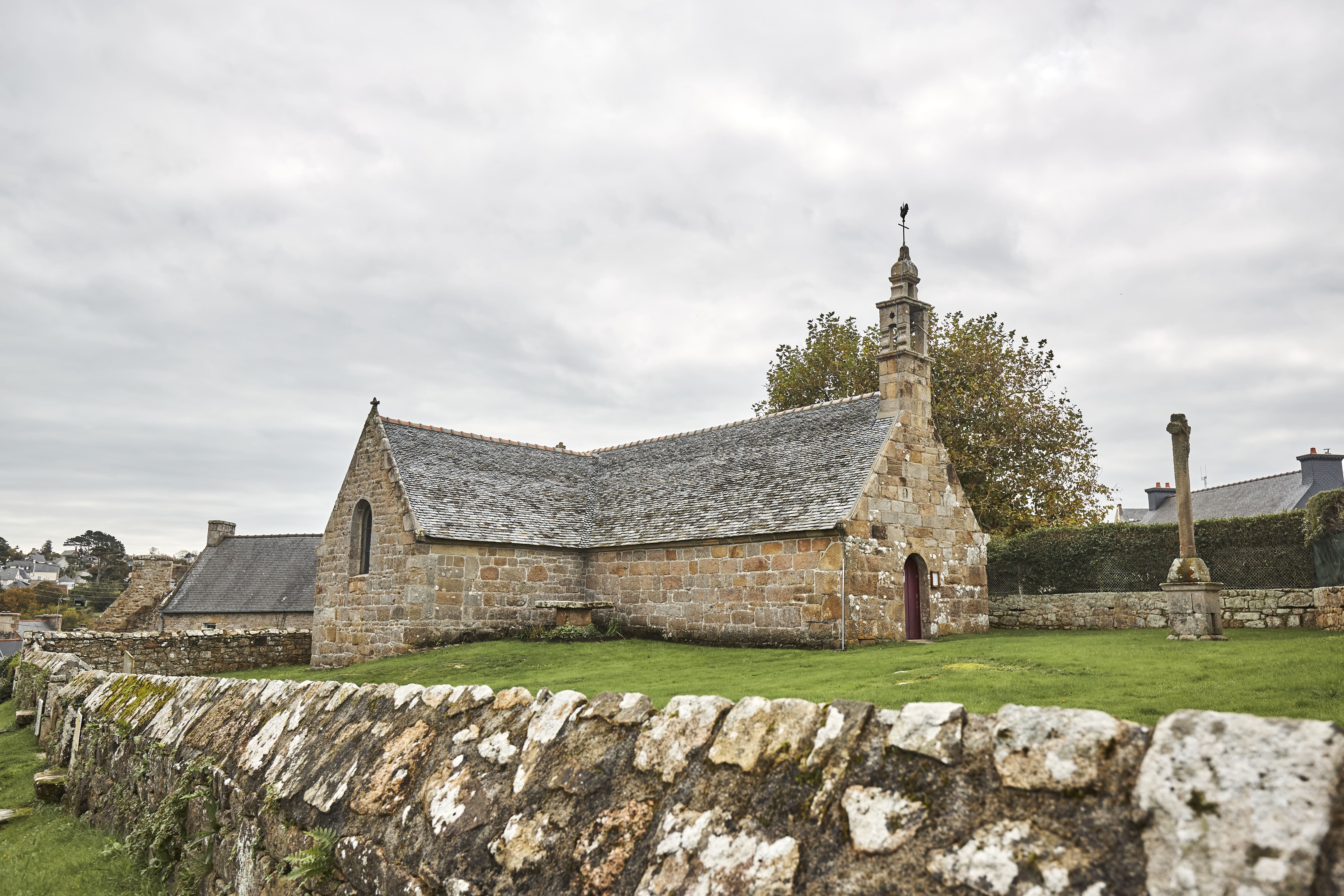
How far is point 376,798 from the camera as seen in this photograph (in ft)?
12.7

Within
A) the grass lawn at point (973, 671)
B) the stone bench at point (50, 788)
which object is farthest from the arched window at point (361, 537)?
the stone bench at point (50, 788)

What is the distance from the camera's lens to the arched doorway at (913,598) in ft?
66.4

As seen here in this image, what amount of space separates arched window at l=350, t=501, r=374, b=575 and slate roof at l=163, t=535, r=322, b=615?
1821 centimetres

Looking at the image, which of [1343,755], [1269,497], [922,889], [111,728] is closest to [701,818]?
[922,889]

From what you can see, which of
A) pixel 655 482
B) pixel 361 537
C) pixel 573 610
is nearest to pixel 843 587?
pixel 573 610

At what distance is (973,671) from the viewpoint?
448 inches

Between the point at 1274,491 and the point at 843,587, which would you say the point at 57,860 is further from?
Answer: the point at 1274,491

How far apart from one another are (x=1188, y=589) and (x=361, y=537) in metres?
19.7

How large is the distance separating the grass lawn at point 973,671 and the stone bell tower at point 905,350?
561 centimetres

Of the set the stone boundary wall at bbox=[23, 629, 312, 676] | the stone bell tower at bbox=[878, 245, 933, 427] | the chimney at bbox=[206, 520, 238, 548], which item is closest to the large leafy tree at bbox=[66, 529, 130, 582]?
the chimney at bbox=[206, 520, 238, 548]

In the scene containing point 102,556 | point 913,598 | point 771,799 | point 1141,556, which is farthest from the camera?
point 102,556

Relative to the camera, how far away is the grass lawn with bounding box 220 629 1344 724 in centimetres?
823

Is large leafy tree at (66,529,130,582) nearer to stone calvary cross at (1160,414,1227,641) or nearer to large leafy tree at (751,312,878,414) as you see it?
large leafy tree at (751,312,878,414)

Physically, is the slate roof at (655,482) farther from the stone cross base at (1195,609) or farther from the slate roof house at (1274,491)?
the slate roof house at (1274,491)
